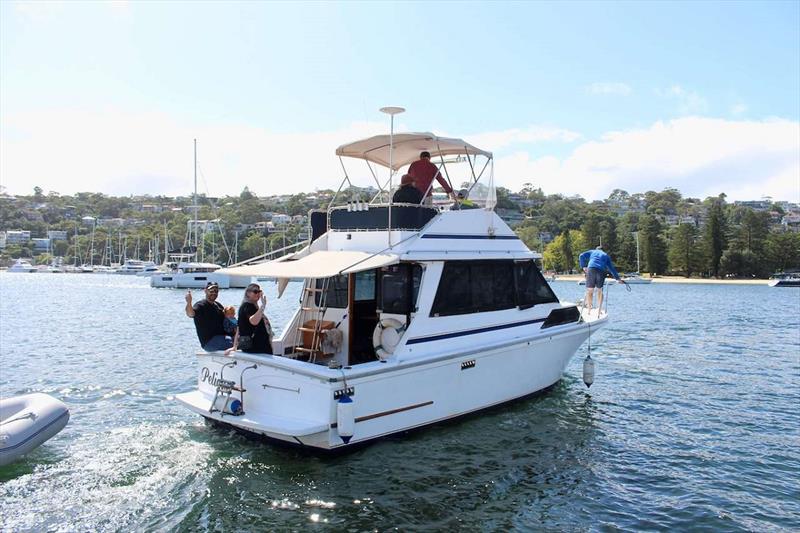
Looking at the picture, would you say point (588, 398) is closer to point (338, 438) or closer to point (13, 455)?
point (338, 438)

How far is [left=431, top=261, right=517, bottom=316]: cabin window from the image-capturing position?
29.8 ft

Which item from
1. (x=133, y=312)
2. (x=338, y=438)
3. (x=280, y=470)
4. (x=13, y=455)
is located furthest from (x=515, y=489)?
(x=133, y=312)

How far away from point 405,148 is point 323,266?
3.36m

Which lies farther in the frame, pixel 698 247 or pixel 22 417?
pixel 698 247

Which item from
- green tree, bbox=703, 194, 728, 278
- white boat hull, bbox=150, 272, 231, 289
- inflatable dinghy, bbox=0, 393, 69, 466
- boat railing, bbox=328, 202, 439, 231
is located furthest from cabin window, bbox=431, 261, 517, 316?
green tree, bbox=703, 194, 728, 278

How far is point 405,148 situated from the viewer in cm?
1066

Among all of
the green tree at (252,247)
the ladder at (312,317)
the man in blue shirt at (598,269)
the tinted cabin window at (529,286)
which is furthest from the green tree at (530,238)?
the ladder at (312,317)

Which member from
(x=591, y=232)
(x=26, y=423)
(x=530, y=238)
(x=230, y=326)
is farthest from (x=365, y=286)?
(x=530, y=238)

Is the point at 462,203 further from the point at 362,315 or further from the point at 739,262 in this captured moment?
the point at 739,262

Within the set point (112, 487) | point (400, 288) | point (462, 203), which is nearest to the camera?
point (112, 487)

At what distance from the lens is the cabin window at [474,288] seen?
9.08 meters

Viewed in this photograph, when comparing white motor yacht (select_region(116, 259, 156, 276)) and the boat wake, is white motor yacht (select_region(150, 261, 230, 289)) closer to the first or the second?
white motor yacht (select_region(116, 259, 156, 276))

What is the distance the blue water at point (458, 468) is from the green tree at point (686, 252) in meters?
76.1

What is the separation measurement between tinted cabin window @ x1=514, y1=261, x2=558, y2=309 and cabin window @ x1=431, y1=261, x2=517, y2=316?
20cm
